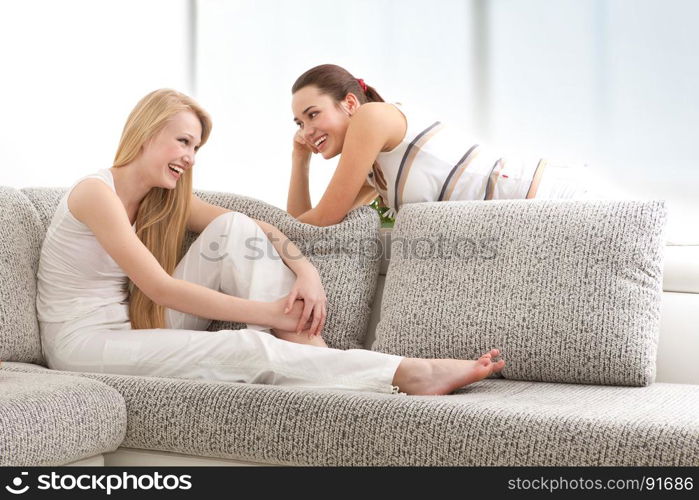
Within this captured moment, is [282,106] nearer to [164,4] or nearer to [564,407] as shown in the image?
[164,4]

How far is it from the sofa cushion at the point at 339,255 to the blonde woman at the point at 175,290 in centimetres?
5

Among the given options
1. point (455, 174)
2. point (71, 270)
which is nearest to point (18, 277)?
point (71, 270)

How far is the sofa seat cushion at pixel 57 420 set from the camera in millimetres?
1275

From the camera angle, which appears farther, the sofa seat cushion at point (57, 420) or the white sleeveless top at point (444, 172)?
the white sleeveless top at point (444, 172)

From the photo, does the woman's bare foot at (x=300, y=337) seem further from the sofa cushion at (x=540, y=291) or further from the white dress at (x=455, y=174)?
the white dress at (x=455, y=174)

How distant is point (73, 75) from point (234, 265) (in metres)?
1.29

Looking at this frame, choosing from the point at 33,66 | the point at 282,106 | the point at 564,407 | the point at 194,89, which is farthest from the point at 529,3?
the point at 564,407

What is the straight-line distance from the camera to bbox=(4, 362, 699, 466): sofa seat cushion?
1.20 m

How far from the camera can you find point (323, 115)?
2.24 m

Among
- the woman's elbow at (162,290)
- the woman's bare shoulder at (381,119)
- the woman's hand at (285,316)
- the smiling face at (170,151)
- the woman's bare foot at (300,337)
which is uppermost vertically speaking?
the woman's bare shoulder at (381,119)

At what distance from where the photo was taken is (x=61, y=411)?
1363 millimetres

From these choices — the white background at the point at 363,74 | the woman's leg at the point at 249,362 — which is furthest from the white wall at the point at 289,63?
the woman's leg at the point at 249,362

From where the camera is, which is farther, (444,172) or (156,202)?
(444,172)

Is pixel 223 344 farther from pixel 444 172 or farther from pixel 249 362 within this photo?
pixel 444 172
